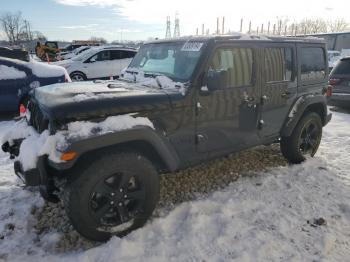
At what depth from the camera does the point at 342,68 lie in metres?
8.91

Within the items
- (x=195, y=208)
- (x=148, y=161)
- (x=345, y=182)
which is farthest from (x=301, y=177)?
(x=148, y=161)

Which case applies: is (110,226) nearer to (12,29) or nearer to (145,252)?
(145,252)

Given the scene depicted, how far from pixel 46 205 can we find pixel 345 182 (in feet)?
12.7

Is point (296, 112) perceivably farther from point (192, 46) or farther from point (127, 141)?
point (127, 141)

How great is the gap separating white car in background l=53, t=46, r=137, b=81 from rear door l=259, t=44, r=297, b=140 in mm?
9315

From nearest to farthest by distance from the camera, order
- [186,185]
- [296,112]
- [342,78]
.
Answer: [186,185] → [296,112] → [342,78]

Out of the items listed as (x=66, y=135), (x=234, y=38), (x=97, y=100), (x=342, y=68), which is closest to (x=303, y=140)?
(x=234, y=38)

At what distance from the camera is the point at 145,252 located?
3053mm

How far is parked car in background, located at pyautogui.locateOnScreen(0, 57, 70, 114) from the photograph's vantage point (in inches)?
297

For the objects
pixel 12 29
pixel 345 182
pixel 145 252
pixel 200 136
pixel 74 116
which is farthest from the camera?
pixel 12 29

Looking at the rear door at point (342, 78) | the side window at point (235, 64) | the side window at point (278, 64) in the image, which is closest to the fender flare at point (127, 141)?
the side window at point (235, 64)

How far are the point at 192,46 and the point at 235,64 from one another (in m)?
0.58

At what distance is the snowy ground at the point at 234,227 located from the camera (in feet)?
9.94

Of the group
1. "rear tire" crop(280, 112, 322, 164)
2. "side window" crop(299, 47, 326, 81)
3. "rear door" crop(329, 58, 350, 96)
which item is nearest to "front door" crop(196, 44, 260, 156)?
"rear tire" crop(280, 112, 322, 164)
